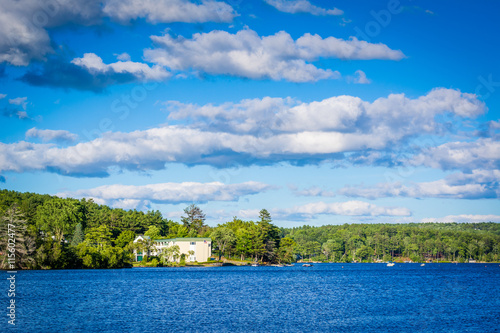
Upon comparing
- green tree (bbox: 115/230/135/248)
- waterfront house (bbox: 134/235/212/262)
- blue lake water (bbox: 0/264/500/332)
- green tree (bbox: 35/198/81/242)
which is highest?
green tree (bbox: 35/198/81/242)

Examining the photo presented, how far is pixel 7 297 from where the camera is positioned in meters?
55.7

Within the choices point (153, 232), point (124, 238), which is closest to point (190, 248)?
point (124, 238)

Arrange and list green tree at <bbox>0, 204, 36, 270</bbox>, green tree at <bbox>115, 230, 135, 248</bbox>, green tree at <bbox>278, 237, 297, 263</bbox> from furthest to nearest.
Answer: green tree at <bbox>278, 237, 297, 263</bbox>, green tree at <bbox>115, 230, 135, 248</bbox>, green tree at <bbox>0, 204, 36, 270</bbox>

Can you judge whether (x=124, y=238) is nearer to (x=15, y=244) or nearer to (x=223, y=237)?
(x=223, y=237)

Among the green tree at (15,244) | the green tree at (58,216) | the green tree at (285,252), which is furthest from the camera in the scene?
the green tree at (285,252)

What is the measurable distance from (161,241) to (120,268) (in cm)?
3485

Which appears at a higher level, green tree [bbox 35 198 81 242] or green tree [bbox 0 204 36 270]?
green tree [bbox 35 198 81 242]

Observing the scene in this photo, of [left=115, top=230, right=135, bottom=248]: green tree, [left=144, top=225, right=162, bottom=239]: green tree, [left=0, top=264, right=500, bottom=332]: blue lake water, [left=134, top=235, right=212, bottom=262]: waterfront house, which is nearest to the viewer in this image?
[left=0, top=264, right=500, bottom=332]: blue lake water

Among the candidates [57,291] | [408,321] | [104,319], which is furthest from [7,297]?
[408,321]

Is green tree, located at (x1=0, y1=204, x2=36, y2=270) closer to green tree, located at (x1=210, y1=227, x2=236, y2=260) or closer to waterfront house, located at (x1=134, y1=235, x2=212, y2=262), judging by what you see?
waterfront house, located at (x1=134, y1=235, x2=212, y2=262)

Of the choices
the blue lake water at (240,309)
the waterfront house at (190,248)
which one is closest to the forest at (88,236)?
the waterfront house at (190,248)

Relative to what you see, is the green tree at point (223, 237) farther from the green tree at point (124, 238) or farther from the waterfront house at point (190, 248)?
the green tree at point (124, 238)

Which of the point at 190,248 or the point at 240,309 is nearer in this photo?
the point at 240,309

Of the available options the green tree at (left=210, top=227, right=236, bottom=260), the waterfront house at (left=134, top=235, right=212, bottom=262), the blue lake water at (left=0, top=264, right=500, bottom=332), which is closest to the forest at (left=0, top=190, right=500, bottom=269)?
the green tree at (left=210, top=227, right=236, bottom=260)
